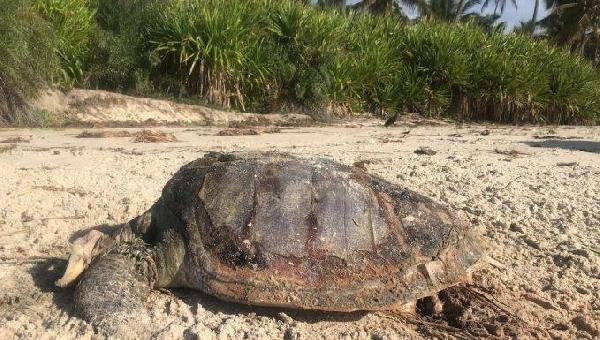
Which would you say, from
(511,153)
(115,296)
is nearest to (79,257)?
(115,296)

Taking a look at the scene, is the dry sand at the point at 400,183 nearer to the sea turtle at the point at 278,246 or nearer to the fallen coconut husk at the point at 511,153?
the fallen coconut husk at the point at 511,153

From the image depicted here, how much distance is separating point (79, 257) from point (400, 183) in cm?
273

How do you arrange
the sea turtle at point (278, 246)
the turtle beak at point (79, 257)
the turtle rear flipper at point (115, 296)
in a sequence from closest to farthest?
the turtle rear flipper at point (115, 296) → the sea turtle at point (278, 246) → the turtle beak at point (79, 257)

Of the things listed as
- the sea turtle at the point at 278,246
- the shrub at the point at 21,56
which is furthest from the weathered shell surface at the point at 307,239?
the shrub at the point at 21,56

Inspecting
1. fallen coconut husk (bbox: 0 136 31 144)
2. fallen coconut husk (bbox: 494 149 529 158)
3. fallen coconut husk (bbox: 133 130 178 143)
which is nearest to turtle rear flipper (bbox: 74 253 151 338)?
fallen coconut husk (bbox: 133 130 178 143)

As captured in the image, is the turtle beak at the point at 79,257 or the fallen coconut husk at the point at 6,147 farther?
the fallen coconut husk at the point at 6,147

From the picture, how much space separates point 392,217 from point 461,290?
62 centimetres

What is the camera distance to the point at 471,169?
551cm

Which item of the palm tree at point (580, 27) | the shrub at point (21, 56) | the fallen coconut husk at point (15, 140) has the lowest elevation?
the fallen coconut husk at point (15, 140)

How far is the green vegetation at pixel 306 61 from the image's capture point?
1284cm

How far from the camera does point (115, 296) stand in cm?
282

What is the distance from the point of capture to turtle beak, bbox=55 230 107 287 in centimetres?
300

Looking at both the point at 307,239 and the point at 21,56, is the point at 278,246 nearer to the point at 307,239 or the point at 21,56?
the point at 307,239

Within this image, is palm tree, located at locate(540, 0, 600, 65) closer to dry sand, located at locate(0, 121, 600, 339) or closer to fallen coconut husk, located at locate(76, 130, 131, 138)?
dry sand, located at locate(0, 121, 600, 339)
